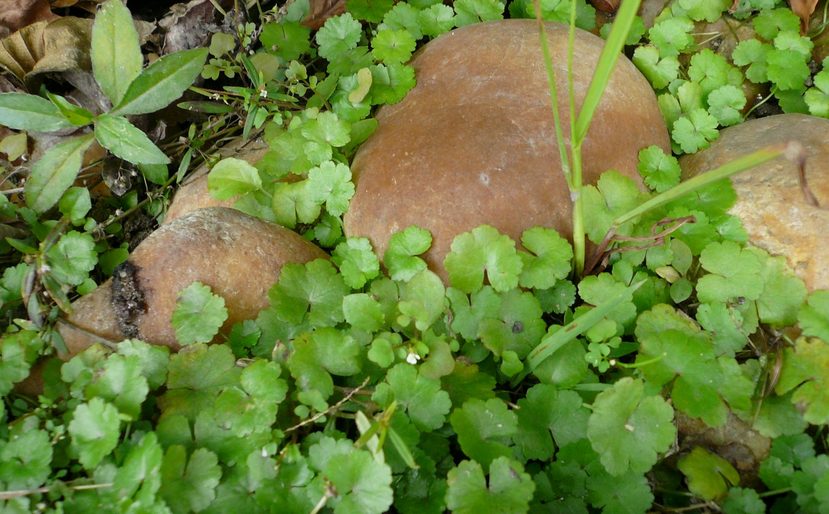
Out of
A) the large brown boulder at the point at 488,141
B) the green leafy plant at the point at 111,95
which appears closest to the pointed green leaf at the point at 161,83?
the green leafy plant at the point at 111,95

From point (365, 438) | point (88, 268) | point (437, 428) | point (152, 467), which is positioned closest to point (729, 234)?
point (437, 428)

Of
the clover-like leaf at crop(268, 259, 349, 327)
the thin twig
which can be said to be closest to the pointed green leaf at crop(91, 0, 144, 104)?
the clover-like leaf at crop(268, 259, 349, 327)

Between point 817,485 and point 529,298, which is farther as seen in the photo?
point 529,298

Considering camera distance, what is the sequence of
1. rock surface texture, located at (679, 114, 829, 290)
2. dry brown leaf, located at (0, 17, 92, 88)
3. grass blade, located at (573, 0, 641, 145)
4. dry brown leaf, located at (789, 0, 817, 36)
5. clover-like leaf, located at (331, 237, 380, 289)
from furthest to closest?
1. dry brown leaf, located at (0, 17, 92, 88)
2. dry brown leaf, located at (789, 0, 817, 36)
3. clover-like leaf, located at (331, 237, 380, 289)
4. rock surface texture, located at (679, 114, 829, 290)
5. grass blade, located at (573, 0, 641, 145)

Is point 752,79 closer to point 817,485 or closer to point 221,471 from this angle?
point 817,485

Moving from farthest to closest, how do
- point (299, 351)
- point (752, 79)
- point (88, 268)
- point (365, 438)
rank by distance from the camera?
point (752, 79), point (88, 268), point (299, 351), point (365, 438)

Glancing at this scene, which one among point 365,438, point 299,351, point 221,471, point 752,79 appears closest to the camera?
point 365,438

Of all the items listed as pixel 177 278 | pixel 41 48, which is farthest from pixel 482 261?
pixel 41 48

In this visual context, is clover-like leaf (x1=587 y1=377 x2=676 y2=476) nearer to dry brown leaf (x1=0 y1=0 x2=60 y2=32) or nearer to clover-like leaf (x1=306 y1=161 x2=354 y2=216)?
clover-like leaf (x1=306 y1=161 x2=354 y2=216)
